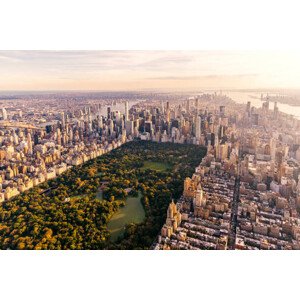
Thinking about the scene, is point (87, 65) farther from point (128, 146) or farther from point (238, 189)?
point (238, 189)

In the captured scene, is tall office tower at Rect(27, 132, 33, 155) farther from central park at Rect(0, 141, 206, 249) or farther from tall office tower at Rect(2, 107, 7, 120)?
central park at Rect(0, 141, 206, 249)

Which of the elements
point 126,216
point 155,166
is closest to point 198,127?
point 155,166

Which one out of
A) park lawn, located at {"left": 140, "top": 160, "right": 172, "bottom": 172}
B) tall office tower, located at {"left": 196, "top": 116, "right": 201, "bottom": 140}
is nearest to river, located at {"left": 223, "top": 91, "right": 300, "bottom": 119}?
tall office tower, located at {"left": 196, "top": 116, "right": 201, "bottom": 140}

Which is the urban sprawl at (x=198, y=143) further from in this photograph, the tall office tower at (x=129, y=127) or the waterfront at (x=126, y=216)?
the waterfront at (x=126, y=216)

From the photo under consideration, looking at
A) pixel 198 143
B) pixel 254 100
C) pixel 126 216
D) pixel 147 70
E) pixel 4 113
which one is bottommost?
pixel 126 216

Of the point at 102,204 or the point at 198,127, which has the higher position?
the point at 198,127

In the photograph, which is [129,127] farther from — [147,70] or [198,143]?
[147,70]

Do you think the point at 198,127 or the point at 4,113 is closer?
the point at 4,113

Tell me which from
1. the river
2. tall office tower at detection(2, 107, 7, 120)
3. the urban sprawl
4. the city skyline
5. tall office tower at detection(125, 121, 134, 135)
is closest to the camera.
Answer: the urban sprawl
